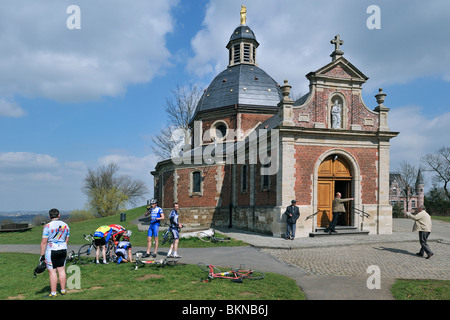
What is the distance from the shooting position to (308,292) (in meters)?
6.95

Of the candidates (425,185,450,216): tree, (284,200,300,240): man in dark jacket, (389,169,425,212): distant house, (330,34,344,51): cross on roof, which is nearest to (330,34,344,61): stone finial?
(330,34,344,51): cross on roof

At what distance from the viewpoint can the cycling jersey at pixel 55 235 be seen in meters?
6.66

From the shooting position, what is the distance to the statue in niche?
17438 millimetres

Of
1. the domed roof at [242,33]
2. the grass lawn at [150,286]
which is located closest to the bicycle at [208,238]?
the grass lawn at [150,286]

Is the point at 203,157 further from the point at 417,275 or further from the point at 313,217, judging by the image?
the point at 417,275

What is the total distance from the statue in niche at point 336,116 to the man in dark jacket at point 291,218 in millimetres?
4907

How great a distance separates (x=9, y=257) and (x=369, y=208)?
16.1m

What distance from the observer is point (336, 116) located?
689 inches

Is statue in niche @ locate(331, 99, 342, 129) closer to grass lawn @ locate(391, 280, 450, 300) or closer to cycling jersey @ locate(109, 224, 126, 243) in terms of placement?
grass lawn @ locate(391, 280, 450, 300)

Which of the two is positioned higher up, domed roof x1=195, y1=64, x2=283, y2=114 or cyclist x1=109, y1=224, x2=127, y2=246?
domed roof x1=195, y1=64, x2=283, y2=114

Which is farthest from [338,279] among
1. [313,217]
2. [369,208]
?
[369,208]

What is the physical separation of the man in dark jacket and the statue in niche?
491cm

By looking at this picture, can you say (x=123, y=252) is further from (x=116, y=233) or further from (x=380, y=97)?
(x=380, y=97)

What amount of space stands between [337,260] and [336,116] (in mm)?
9017
